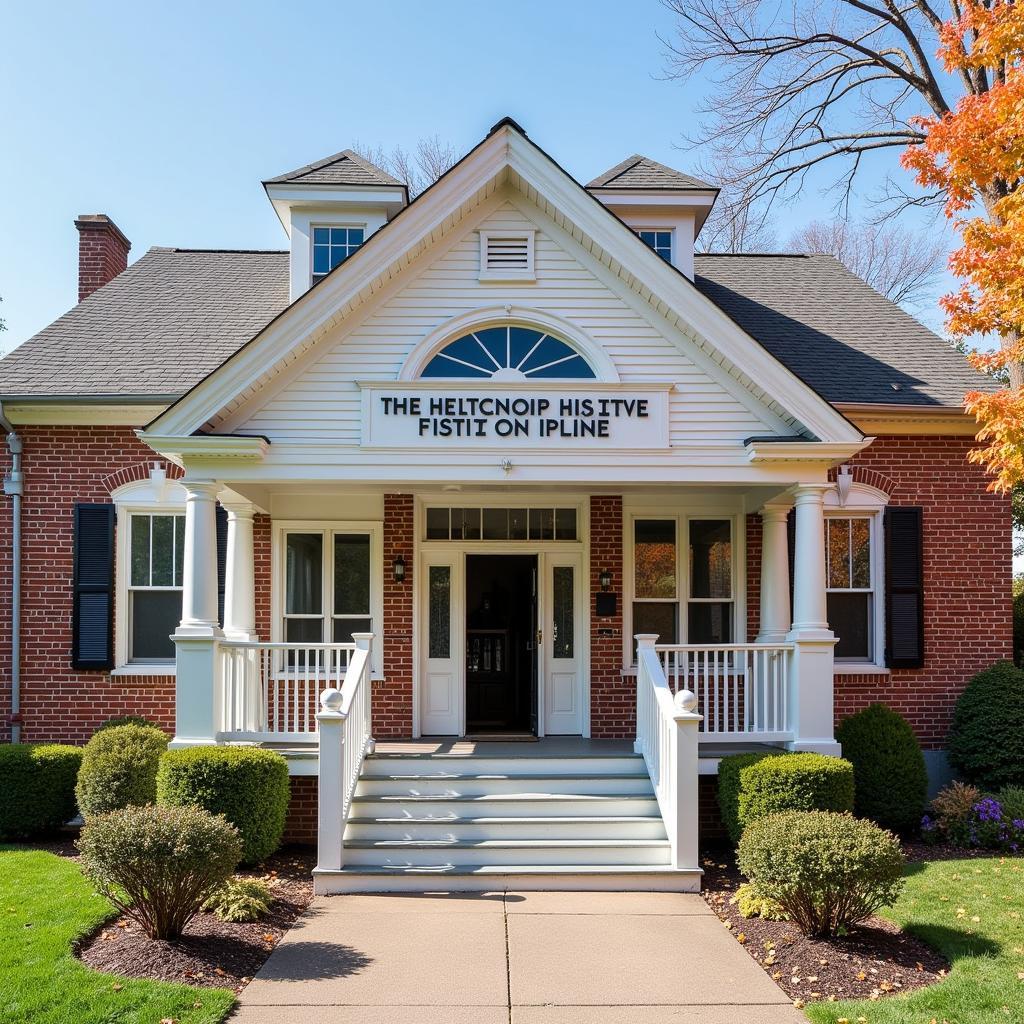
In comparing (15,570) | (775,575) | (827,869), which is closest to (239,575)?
(15,570)

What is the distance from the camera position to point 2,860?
898 centimetres

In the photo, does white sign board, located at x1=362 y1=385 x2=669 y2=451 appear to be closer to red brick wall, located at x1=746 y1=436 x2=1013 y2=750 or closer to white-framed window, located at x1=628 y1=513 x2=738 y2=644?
white-framed window, located at x1=628 y1=513 x2=738 y2=644

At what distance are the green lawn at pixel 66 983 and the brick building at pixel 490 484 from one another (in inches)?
88.4

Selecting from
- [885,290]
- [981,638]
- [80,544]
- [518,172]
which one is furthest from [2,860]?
[885,290]

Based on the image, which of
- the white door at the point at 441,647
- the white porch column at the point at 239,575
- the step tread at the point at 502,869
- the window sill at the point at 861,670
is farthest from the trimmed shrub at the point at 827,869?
the white porch column at the point at 239,575

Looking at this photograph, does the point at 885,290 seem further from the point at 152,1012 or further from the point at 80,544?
the point at 152,1012

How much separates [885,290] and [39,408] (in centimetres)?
2727

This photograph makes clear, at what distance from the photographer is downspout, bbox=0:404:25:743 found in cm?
1166

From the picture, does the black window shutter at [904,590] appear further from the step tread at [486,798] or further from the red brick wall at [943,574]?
the step tread at [486,798]

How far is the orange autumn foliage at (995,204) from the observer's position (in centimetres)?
960

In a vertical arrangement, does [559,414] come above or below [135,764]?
above

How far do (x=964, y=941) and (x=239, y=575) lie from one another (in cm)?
778

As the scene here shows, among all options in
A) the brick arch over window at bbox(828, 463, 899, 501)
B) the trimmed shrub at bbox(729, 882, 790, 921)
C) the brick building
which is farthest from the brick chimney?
the trimmed shrub at bbox(729, 882, 790, 921)

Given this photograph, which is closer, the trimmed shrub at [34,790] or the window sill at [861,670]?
the trimmed shrub at [34,790]
